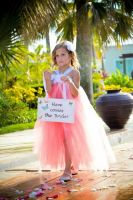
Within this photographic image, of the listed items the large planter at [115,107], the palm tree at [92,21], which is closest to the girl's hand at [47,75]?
the large planter at [115,107]

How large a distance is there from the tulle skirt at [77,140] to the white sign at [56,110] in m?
0.13

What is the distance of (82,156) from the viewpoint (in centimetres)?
658

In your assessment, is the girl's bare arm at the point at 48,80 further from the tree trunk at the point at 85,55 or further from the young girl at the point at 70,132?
the tree trunk at the point at 85,55

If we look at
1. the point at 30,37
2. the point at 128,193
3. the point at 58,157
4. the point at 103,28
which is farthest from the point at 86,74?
the point at 128,193

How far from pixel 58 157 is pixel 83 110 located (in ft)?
2.22

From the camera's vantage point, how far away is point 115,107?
35.9ft

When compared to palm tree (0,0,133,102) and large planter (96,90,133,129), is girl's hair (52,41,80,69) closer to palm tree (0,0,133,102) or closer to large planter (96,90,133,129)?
large planter (96,90,133,129)

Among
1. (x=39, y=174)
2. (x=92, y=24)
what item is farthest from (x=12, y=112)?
(x=39, y=174)

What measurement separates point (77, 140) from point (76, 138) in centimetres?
3

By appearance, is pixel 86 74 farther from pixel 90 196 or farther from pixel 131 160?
pixel 90 196

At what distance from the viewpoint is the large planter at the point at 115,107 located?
10930 millimetres

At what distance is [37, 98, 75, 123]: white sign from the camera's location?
6422mm

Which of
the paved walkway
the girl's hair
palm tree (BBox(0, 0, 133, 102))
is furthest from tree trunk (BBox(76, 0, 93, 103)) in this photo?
the girl's hair

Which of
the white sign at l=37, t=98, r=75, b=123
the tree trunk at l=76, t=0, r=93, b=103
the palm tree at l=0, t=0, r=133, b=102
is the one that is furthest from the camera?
the tree trunk at l=76, t=0, r=93, b=103
